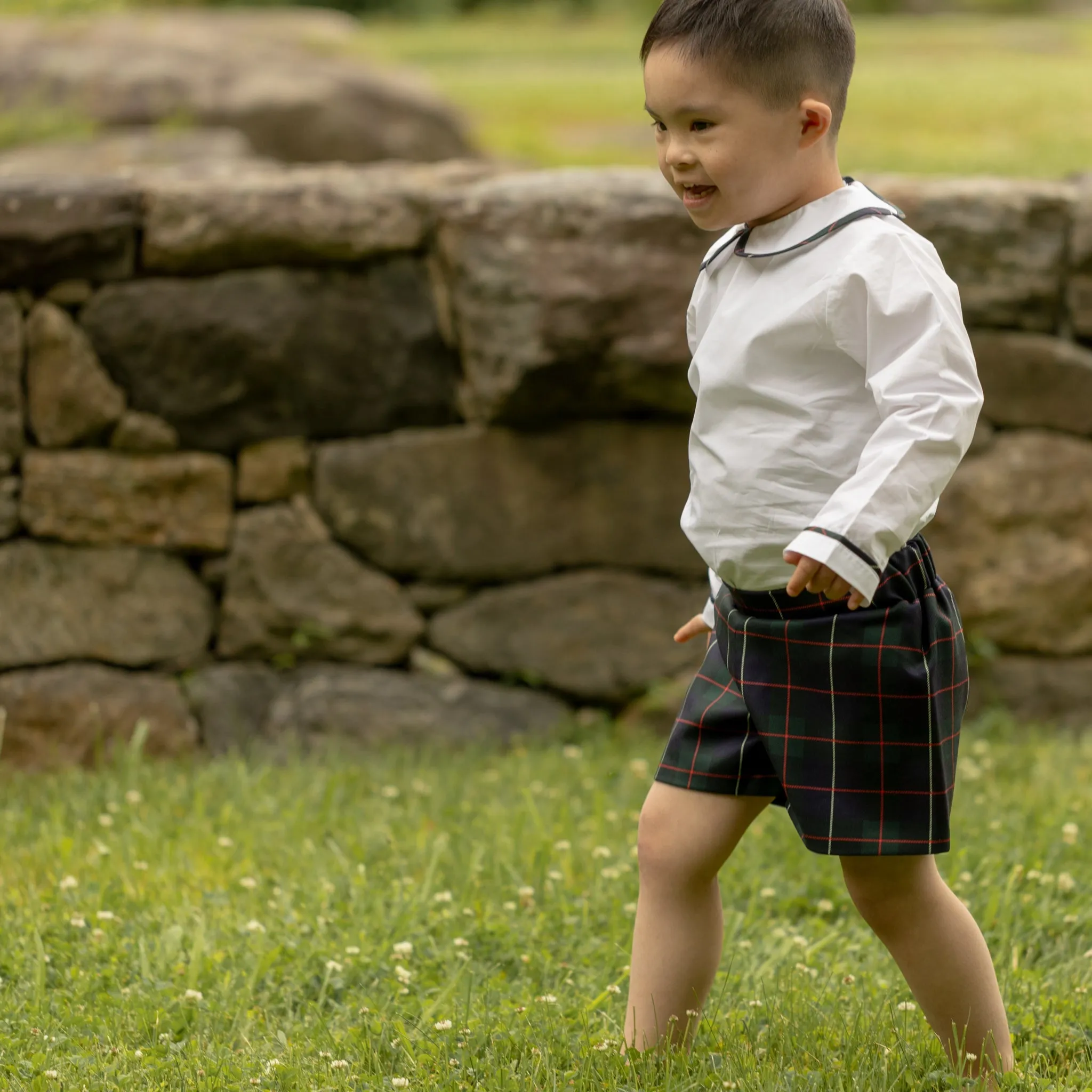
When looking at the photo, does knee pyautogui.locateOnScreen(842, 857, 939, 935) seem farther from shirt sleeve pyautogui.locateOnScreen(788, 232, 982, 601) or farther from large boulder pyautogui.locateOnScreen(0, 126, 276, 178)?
large boulder pyautogui.locateOnScreen(0, 126, 276, 178)

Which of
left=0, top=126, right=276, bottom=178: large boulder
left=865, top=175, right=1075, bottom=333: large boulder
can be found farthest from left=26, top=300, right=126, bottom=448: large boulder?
left=865, top=175, right=1075, bottom=333: large boulder

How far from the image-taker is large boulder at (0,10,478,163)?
5.76m

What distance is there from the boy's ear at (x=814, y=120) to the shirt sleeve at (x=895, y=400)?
162mm

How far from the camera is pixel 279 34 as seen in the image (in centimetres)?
781

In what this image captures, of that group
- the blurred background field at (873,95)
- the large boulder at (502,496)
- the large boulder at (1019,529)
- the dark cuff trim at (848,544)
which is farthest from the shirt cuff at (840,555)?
the blurred background field at (873,95)

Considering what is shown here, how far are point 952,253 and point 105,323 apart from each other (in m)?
2.20

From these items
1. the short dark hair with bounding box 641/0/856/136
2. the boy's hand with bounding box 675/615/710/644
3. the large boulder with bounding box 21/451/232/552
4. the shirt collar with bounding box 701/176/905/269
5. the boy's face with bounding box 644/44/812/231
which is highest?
the short dark hair with bounding box 641/0/856/136

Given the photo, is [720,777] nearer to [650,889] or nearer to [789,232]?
[650,889]

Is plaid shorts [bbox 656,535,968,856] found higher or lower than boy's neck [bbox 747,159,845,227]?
lower

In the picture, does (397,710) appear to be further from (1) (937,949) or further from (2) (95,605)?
(1) (937,949)

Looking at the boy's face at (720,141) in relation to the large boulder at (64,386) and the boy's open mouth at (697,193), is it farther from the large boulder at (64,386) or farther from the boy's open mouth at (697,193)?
the large boulder at (64,386)

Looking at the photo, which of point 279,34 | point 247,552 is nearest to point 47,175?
point 247,552

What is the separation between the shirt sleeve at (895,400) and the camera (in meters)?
1.62

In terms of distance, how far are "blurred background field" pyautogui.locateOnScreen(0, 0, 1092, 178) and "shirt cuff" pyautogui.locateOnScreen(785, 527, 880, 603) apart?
3.55 m
